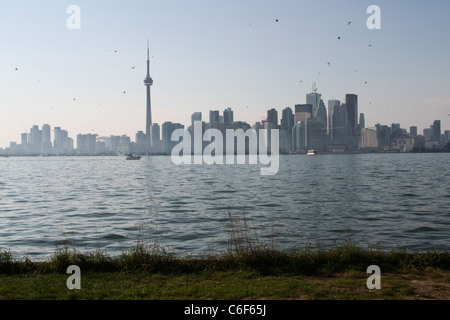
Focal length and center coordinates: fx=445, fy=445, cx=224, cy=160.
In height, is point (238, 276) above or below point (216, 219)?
above

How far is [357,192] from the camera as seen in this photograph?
126ft

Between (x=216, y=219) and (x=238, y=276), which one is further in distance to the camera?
(x=216, y=219)

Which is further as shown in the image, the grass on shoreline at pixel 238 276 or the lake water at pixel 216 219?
the lake water at pixel 216 219

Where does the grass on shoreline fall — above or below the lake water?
above

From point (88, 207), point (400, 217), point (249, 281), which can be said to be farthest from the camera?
point (88, 207)

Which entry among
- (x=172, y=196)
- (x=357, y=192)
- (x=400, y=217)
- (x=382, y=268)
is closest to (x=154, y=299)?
(x=382, y=268)

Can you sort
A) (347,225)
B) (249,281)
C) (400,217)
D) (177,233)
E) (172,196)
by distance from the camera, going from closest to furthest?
(249,281)
(177,233)
(347,225)
(400,217)
(172,196)

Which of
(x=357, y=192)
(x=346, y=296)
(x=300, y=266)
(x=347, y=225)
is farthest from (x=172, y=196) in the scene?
(x=346, y=296)

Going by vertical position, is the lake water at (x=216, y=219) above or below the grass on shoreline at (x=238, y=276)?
below

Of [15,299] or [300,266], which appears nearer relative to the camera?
[15,299]

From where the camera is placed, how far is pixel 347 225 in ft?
71.3

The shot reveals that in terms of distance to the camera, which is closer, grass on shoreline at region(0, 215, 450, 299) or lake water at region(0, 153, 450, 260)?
grass on shoreline at region(0, 215, 450, 299)
